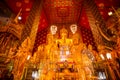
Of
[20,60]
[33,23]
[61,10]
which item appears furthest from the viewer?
[61,10]

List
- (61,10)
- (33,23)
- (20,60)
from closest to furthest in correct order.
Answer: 1. (20,60)
2. (33,23)
3. (61,10)

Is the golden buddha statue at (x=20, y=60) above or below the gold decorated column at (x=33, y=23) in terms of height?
below

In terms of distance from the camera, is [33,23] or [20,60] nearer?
[20,60]

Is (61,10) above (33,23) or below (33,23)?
above

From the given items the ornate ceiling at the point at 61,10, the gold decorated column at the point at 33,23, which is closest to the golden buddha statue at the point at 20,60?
the gold decorated column at the point at 33,23

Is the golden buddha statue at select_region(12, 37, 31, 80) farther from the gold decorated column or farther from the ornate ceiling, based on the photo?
the ornate ceiling

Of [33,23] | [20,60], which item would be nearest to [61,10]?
[33,23]

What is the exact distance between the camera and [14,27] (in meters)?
8.61

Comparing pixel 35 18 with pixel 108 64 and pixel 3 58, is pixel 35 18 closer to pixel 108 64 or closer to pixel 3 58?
pixel 3 58

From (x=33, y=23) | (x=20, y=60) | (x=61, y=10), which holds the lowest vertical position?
(x=20, y=60)

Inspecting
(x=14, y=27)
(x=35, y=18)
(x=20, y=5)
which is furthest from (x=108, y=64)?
(x=20, y=5)

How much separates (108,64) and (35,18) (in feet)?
17.3

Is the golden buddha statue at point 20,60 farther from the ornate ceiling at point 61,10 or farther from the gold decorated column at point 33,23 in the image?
the ornate ceiling at point 61,10

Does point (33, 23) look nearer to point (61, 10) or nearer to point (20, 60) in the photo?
point (20, 60)
